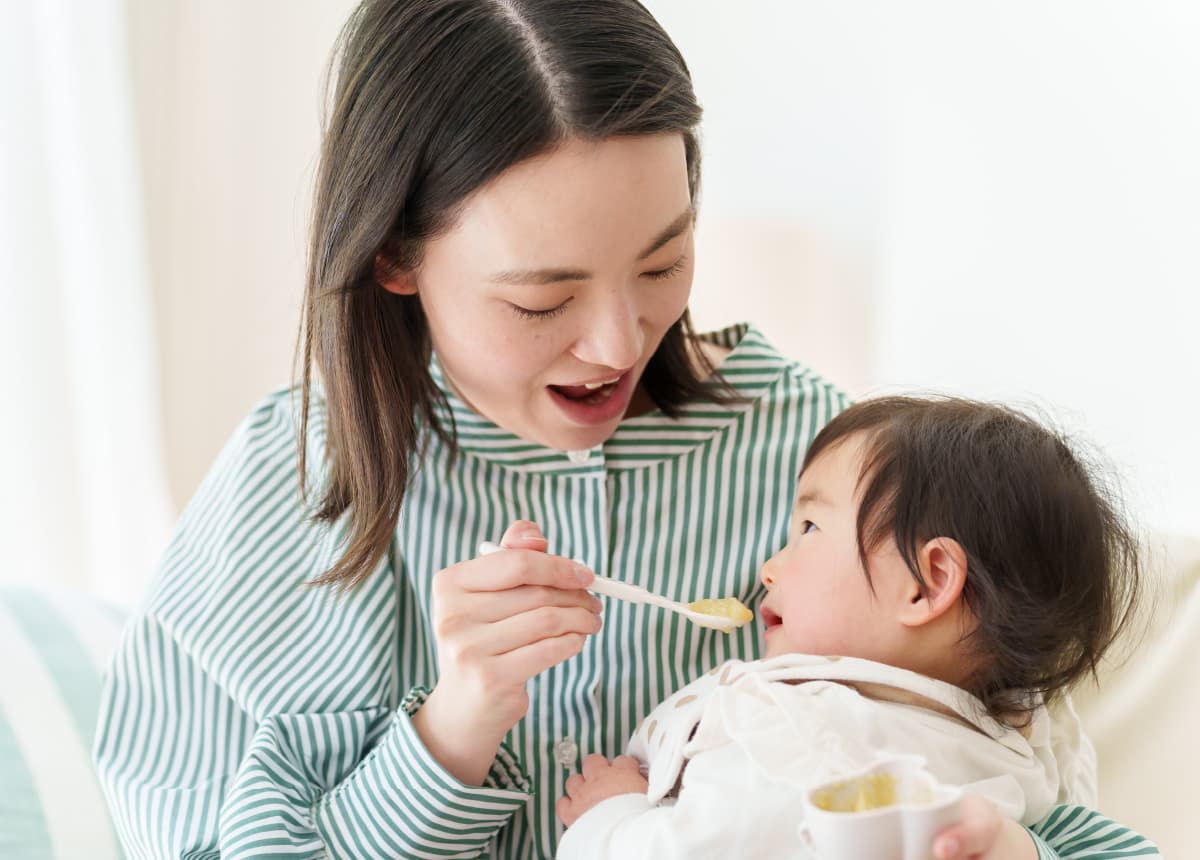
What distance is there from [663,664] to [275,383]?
163cm

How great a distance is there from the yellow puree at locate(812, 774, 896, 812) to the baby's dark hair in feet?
1.05

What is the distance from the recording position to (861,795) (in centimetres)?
85

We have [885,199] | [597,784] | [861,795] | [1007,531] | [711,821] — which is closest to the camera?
[861,795]

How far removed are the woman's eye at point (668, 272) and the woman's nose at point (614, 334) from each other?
0.04m

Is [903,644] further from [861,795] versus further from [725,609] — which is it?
[861,795]

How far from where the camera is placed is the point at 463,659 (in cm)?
117

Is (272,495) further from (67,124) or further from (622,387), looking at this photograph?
(67,124)

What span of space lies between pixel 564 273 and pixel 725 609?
376 millimetres

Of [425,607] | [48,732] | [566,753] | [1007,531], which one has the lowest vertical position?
[48,732]

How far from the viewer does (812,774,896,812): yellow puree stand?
84 cm

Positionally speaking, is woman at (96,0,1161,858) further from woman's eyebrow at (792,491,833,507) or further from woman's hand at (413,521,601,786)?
woman's eyebrow at (792,491,833,507)

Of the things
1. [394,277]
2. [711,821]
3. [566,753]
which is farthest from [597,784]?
[394,277]

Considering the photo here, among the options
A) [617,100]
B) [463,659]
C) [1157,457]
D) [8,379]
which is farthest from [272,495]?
[1157,457]

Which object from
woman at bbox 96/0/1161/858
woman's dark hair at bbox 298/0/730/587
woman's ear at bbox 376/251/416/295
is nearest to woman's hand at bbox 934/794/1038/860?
woman at bbox 96/0/1161/858
